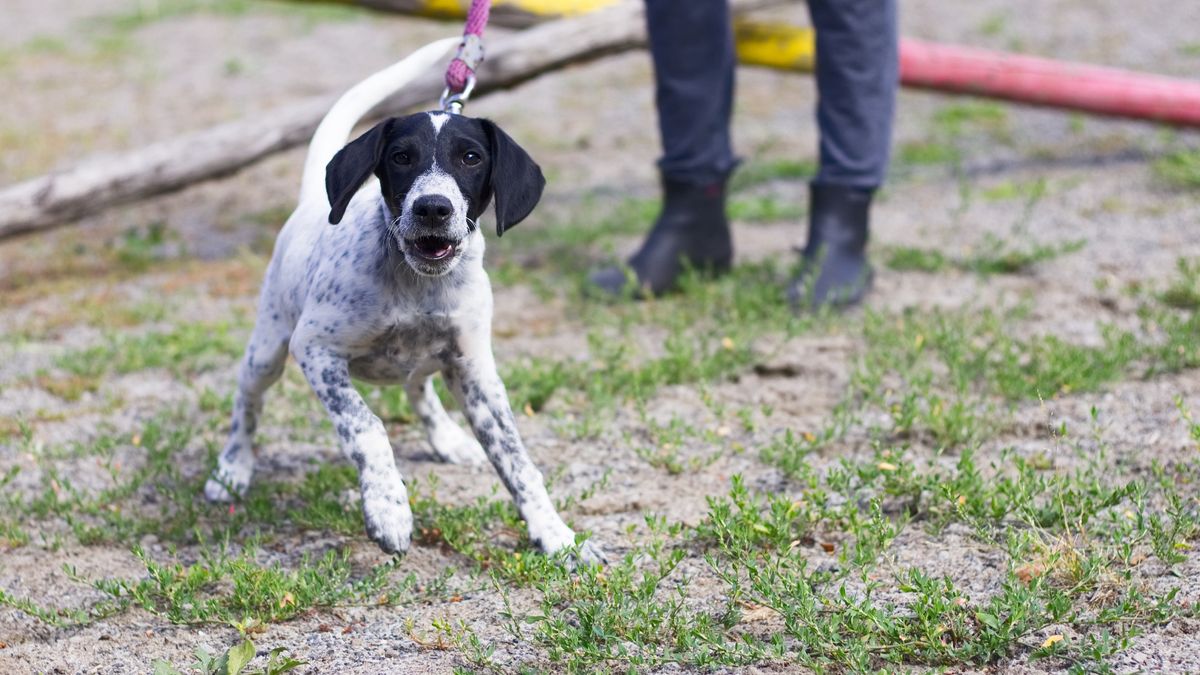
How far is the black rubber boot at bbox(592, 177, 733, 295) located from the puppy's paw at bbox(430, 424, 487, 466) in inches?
55.7

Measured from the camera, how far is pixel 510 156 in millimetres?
2893

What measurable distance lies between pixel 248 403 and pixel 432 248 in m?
1.01

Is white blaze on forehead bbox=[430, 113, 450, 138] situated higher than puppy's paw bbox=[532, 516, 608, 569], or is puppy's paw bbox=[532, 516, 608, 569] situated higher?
white blaze on forehead bbox=[430, 113, 450, 138]

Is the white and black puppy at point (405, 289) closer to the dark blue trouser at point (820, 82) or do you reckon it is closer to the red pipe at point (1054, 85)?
the dark blue trouser at point (820, 82)

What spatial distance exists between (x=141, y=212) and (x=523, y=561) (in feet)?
14.1

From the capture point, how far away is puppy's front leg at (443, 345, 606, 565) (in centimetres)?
304

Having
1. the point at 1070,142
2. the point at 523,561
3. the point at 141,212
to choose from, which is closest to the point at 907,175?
the point at 1070,142

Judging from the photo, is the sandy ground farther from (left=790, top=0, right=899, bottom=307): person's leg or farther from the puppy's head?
the puppy's head

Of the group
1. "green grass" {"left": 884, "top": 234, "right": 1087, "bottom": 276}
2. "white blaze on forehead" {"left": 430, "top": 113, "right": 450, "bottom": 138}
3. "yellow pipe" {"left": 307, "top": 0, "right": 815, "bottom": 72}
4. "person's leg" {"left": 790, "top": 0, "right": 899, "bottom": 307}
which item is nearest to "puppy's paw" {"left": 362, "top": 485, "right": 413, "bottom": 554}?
"white blaze on forehead" {"left": 430, "top": 113, "right": 450, "bottom": 138}

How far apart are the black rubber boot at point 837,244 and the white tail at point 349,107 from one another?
1795 mm

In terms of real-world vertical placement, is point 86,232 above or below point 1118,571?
below

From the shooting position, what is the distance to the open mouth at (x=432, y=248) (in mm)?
2830

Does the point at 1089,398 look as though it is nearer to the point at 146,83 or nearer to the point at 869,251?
the point at 869,251

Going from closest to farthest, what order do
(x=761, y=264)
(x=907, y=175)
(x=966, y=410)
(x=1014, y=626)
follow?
(x=1014, y=626) < (x=966, y=410) < (x=761, y=264) < (x=907, y=175)
